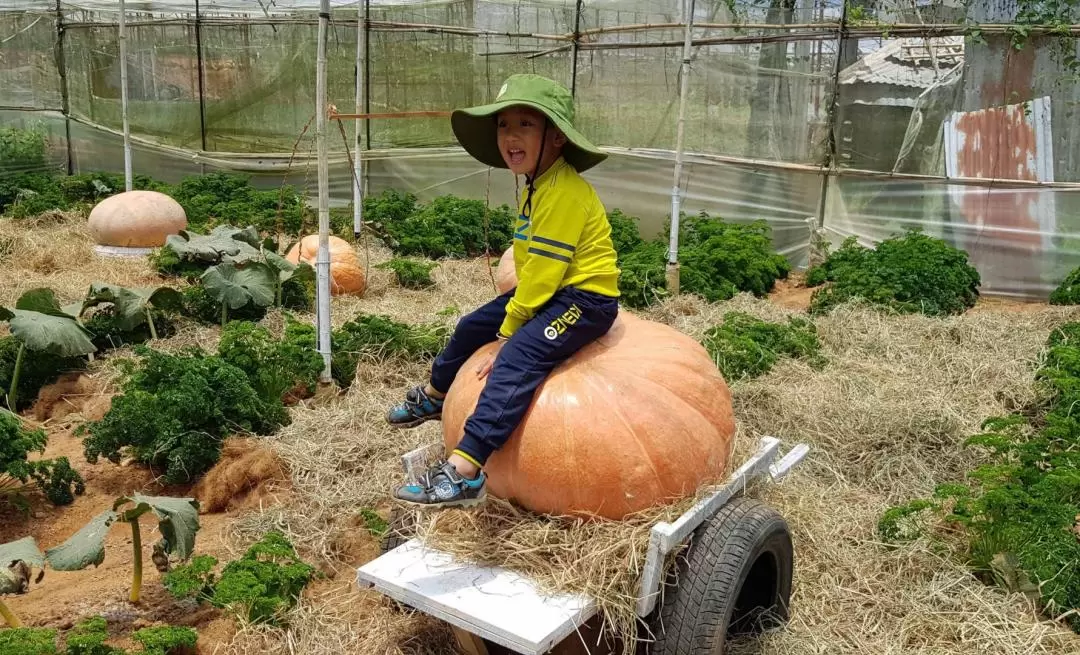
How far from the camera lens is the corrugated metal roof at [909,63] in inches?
394

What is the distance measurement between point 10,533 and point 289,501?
1.22 metres

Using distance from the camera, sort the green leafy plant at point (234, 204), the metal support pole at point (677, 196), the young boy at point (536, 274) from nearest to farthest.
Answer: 1. the young boy at point (536, 274)
2. the metal support pole at point (677, 196)
3. the green leafy plant at point (234, 204)

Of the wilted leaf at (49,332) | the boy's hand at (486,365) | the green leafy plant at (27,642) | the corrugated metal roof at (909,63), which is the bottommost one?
the green leafy plant at (27,642)

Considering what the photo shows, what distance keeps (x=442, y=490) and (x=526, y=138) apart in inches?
49.4

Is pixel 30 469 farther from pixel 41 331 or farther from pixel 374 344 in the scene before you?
pixel 374 344

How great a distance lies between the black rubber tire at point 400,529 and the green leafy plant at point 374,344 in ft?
8.19

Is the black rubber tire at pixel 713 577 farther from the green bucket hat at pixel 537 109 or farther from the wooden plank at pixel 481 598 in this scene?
the green bucket hat at pixel 537 109

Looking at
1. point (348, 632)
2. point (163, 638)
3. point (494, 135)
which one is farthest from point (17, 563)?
point (494, 135)

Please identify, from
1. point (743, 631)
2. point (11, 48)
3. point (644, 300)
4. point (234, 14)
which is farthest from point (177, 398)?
point (11, 48)

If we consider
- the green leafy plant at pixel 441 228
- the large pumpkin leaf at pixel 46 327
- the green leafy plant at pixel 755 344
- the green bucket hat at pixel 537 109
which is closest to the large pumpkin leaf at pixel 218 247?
the large pumpkin leaf at pixel 46 327

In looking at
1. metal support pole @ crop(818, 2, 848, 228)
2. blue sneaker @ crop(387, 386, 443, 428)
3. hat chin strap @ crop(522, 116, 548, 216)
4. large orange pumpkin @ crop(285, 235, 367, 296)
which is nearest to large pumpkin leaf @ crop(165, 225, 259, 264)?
large orange pumpkin @ crop(285, 235, 367, 296)

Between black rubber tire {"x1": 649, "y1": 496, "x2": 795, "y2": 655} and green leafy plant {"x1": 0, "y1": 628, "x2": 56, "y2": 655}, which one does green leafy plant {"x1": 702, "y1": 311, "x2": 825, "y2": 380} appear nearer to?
black rubber tire {"x1": 649, "y1": 496, "x2": 795, "y2": 655}

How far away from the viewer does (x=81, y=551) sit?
10.1ft

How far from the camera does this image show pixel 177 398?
4.55 meters
